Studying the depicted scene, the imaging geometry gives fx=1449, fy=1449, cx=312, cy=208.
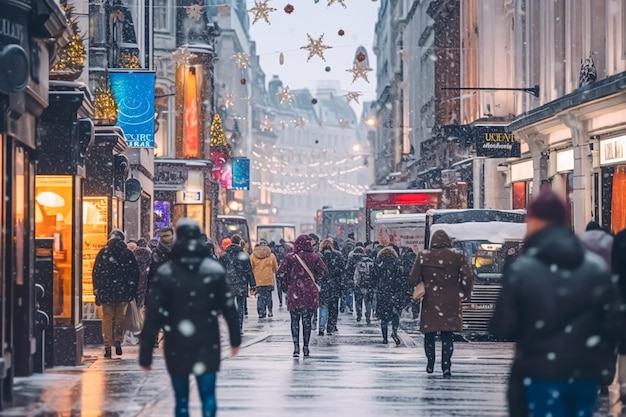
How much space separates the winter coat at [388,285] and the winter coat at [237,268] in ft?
12.1

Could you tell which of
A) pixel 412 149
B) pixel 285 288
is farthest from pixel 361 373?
pixel 412 149

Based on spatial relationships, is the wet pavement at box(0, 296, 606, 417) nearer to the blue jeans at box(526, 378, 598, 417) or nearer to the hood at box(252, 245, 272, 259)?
the blue jeans at box(526, 378, 598, 417)

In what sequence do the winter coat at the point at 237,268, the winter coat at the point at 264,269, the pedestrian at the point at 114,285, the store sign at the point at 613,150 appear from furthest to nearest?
the winter coat at the point at 264,269, the winter coat at the point at 237,268, the store sign at the point at 613,150, the pedestrian at the point at 114,285

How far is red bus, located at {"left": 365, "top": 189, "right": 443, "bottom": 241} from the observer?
50.5 meters

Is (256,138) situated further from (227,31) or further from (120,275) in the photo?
(120,275)

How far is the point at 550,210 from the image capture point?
8328 mm

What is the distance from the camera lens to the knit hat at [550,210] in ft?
27.3

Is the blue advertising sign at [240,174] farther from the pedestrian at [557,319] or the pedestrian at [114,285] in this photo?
the pedestrian at [557,319]

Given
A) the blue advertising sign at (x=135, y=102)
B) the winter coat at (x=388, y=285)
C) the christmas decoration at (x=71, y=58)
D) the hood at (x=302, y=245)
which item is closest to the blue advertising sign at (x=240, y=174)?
the blue advertising sign at (x=135, y=102)

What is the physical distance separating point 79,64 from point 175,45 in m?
40.2

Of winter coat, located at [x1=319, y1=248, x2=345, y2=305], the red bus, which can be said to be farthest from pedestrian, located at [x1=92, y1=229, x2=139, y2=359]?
the red bus

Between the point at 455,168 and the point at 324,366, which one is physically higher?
the point at 455,168

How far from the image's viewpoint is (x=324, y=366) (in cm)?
1945

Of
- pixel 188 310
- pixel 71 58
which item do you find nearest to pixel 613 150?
pixel 71 58
